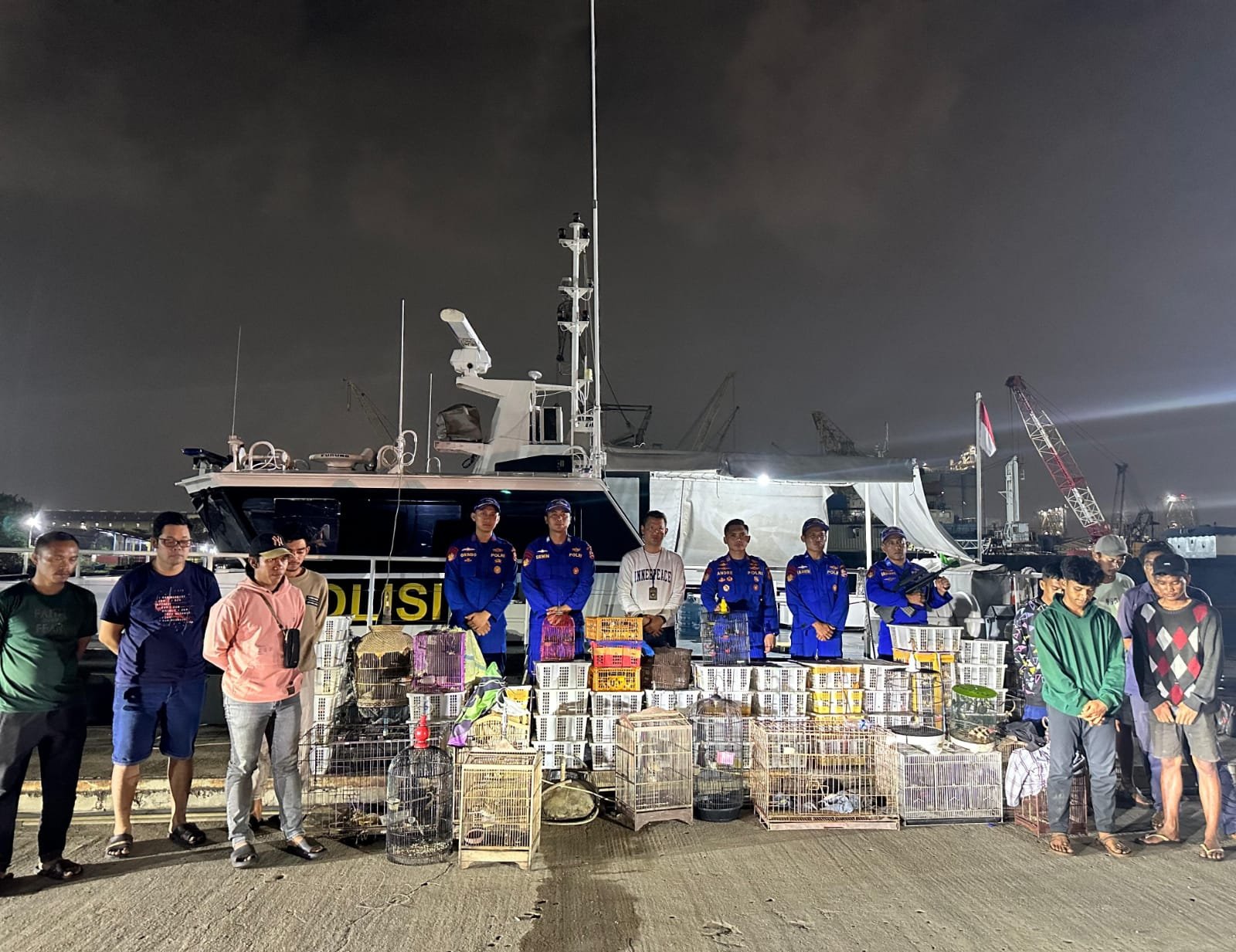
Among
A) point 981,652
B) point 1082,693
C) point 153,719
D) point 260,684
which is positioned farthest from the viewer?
point 981,652

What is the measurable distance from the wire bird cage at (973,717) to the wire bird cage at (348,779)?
165 inches

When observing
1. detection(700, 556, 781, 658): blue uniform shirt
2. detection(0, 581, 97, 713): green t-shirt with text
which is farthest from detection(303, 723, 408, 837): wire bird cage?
detection(700, 556, 781, 658): blue uniform shirt

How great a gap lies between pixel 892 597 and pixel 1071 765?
8.39ft

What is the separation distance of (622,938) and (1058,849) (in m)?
3.06

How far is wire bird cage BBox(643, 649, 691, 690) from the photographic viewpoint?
234 inches

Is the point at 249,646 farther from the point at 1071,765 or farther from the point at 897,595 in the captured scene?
the point at 897,595

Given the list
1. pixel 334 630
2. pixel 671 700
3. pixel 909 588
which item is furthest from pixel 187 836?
pixel 909 588

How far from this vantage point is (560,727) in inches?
233

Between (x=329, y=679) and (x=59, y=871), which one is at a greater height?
(x=329, y=679)

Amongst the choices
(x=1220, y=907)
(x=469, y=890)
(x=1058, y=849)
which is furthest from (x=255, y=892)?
(x=1220, y=907)

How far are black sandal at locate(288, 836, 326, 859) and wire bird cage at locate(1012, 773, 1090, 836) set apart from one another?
15.9ft

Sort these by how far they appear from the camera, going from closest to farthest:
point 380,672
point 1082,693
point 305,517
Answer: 1. point 1082,693
2. point 380,672
3. point 305,517

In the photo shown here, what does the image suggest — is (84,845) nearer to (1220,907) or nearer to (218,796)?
(218,796)

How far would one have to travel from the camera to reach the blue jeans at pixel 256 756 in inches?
179
